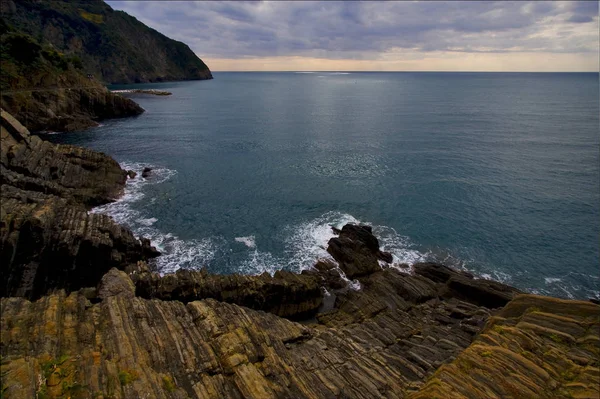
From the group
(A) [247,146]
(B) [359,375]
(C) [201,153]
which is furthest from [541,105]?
(B) [359,375]

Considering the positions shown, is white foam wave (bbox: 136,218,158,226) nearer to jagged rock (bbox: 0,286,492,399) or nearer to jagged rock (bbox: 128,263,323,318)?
jagged rock (bbox: 128,263,323,318)

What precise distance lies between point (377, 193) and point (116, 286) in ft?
139

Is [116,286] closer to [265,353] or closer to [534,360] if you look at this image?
[265,353]

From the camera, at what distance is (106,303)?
21.3 meters

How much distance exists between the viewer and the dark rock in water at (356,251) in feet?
123

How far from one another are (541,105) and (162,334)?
180m

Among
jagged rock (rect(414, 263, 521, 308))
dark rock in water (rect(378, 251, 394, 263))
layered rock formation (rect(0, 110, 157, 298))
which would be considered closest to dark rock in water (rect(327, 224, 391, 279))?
dark rock in water (rect(378, 251, 394, 263))

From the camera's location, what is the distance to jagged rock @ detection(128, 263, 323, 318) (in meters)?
28.6

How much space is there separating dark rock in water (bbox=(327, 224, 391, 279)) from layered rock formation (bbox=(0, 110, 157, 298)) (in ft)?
70.9

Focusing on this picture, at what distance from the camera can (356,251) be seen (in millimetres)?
39281

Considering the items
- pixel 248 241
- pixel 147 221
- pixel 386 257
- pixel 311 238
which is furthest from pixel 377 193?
pixel 147 221

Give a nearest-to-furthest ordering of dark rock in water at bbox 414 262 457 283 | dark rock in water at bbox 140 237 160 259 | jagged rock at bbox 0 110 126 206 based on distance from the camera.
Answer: dark rock in water at bbox 414 262 457 283 < dark rock in water at bbox 140 237 160 259 < jagged rock at bbox 0 110 126 206

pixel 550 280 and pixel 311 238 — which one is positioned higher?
pixel 311 238

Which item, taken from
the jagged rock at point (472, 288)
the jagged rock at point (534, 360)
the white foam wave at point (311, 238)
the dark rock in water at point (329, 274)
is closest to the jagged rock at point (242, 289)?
the dark rock in water at point (329, 274)
